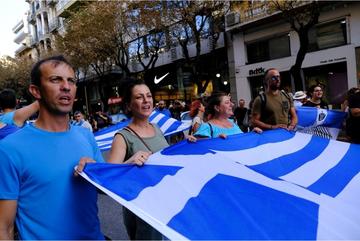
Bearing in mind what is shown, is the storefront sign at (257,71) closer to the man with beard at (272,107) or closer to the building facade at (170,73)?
the building facade at (170,73)

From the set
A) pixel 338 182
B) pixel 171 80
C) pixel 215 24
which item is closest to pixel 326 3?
pixel 215 24

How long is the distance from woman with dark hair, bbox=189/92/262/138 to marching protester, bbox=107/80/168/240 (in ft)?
2.65

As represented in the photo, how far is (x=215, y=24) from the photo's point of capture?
24.8m

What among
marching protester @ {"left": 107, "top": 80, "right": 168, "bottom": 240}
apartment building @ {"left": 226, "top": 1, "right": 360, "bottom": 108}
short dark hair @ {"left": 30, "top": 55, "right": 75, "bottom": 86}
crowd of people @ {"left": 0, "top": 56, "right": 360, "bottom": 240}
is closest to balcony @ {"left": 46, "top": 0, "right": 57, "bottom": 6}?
apartment building @ {"left": 226, "top": 1, "right": 360, "bottom": 108}

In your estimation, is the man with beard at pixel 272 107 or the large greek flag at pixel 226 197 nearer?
the large greek flag at pixel 226 197

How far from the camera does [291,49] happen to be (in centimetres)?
2186

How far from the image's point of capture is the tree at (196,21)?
2220 centimetres

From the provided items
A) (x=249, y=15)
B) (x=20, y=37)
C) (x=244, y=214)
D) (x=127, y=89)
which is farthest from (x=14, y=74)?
(x=244, y=214)

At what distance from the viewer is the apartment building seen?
62.8ft

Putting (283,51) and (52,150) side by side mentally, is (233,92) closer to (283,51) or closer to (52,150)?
(283,51)

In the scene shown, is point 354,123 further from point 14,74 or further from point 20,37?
point 20,37

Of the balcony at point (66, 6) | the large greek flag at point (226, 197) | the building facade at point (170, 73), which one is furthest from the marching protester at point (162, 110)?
the balcony at point (66, 6)

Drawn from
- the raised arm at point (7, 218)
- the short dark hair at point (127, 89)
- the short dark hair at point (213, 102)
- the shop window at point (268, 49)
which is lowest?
the raised arm at point (7, 218)

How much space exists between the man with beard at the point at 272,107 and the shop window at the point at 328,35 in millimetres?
15678
